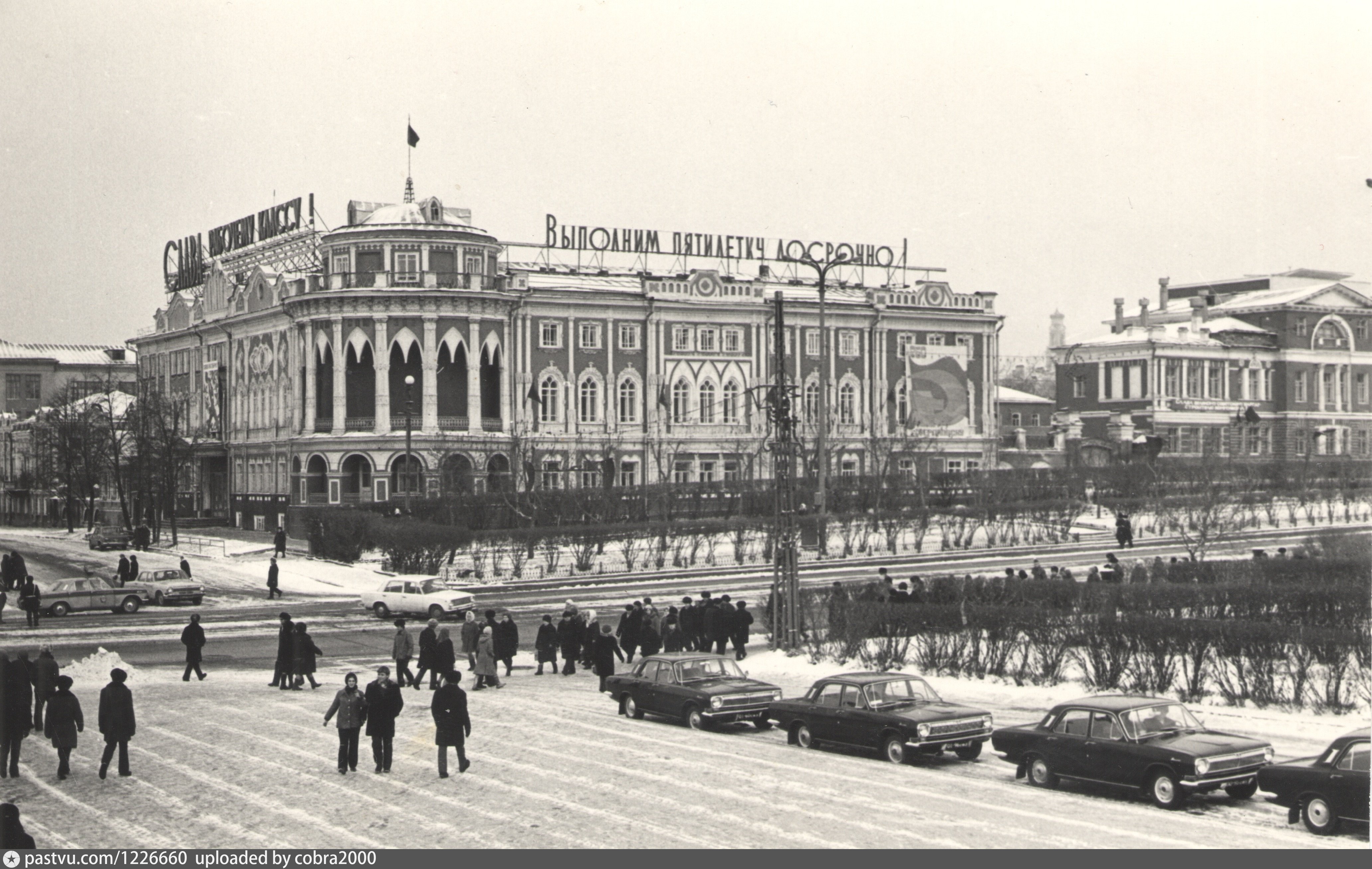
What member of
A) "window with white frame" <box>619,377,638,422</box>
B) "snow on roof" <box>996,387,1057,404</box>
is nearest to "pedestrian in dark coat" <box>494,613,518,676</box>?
"window with white frame" <box>619,377,638,422</box>

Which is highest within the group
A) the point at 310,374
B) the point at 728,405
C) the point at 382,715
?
the point at 310,374

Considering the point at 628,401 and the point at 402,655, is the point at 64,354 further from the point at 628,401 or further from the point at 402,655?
the point at 402,655

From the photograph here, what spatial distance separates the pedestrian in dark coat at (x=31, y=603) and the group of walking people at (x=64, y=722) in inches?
718

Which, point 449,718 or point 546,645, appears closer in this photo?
point 449,718

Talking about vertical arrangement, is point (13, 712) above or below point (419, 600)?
above

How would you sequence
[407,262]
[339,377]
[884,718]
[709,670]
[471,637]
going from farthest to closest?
[407,262] < [339,377] < [471,637] < [709,670] < [884,718]

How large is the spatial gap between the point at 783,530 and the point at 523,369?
47.7 m

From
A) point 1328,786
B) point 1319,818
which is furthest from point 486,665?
point 1328,786

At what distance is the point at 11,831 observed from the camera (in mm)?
15094

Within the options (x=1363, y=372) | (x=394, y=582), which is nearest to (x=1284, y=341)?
(x=1363, y=372)

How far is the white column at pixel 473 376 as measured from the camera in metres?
79.3

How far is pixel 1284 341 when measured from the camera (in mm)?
101500

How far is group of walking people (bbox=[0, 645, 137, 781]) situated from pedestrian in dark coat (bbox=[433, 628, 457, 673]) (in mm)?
6817

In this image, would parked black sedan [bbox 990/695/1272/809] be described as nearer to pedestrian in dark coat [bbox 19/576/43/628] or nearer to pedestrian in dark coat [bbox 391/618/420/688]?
Answer: pedestrian in dark coat [bbox 391/618/420/688]
